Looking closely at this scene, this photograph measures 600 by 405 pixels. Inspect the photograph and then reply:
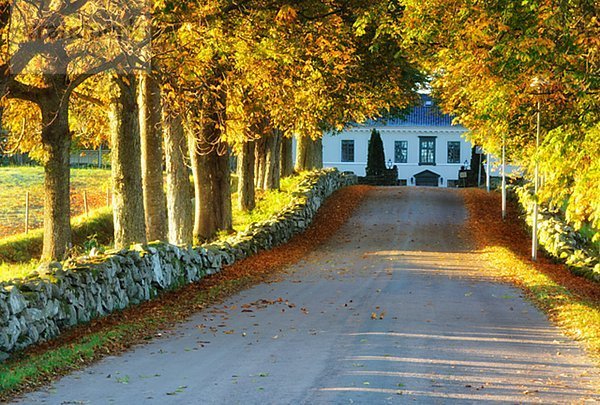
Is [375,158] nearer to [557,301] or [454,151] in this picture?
[454,151]

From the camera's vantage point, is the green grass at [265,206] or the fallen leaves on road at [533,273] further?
the green grass at [265,206]

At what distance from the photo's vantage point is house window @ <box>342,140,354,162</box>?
79.8 metres

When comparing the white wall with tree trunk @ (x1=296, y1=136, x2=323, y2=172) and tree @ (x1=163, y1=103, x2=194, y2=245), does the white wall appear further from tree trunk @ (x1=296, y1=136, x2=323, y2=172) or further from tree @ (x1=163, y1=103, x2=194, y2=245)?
tree @ (x1=163, y1=103, x2=194, y2=245)

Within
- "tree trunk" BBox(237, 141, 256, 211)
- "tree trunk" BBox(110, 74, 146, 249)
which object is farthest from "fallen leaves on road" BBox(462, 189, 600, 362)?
"tree trunk" BBox(237, 141, 256, 211)

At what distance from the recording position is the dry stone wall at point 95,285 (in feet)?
38.1

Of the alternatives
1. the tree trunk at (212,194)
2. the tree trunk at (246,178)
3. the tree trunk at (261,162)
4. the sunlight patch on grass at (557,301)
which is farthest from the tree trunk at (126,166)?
the tree trunk at (261,162)

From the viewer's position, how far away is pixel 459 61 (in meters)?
21.8

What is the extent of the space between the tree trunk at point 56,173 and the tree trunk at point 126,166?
1.69m

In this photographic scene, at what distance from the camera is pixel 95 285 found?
556 inches

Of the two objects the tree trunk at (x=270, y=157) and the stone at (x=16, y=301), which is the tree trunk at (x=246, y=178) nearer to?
the tree trunk at (x=270, y=157)

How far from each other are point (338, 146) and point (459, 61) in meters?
58.4

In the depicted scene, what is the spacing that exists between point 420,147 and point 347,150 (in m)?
5.94

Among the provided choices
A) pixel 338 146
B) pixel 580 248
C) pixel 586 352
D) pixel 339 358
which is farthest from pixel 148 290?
pixel 338 146

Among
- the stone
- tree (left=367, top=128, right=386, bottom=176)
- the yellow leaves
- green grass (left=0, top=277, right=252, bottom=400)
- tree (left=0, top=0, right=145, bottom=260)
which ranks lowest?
green grass (left=0, top=277, right=252, bottom=400)
